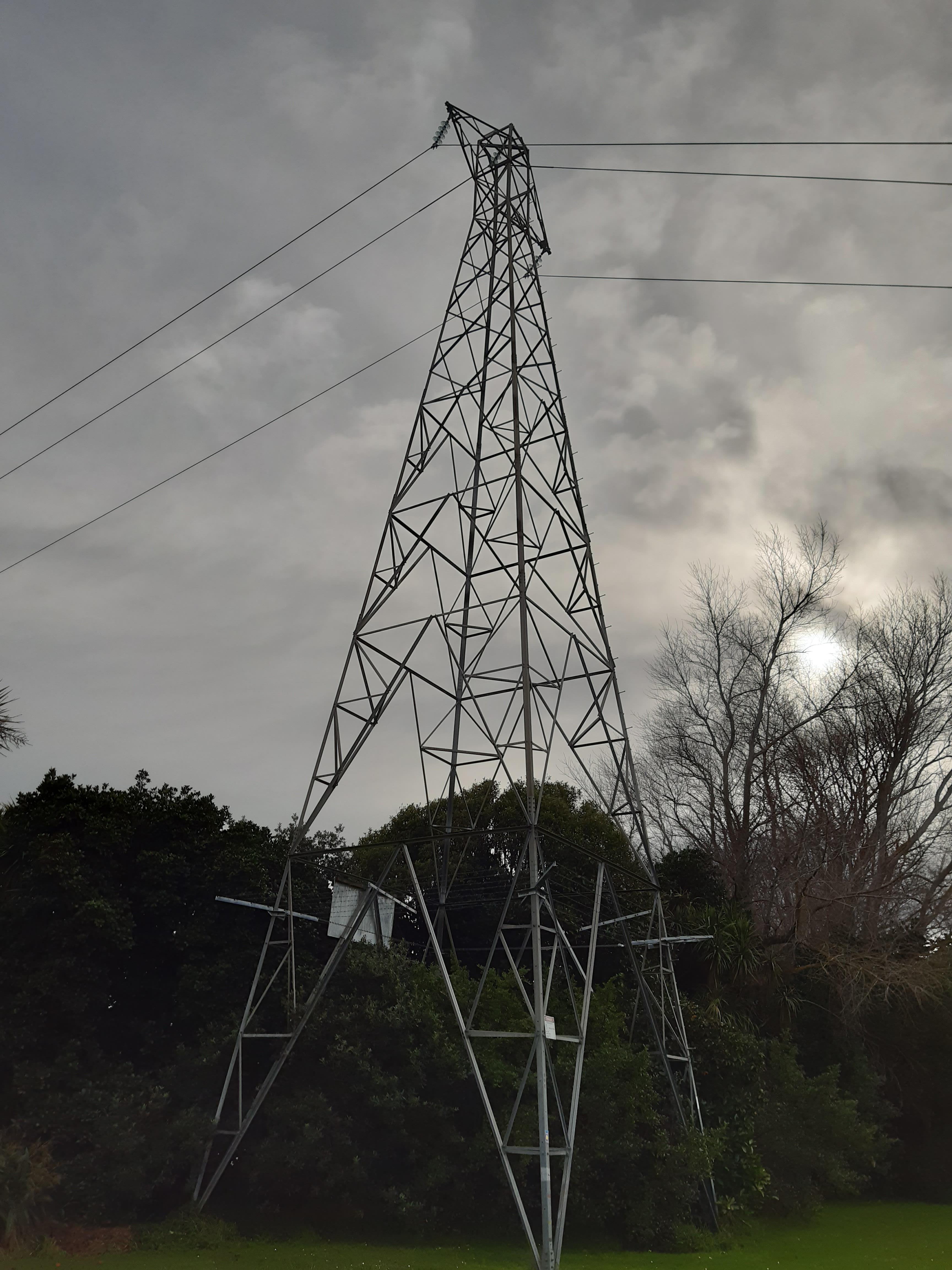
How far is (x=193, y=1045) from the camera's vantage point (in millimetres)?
14828

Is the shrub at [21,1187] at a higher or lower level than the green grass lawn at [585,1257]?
higher

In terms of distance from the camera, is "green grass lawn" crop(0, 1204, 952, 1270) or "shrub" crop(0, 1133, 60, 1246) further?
"shrub" crop(0, 1133, 60, 1246)

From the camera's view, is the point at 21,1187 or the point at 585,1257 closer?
the point at 21,1187

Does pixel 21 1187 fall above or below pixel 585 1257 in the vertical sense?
above

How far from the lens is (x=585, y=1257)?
1303 centimetres

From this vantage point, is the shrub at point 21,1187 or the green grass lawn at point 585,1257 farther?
the shrub at point 21,1187

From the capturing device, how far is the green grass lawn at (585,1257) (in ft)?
37.2

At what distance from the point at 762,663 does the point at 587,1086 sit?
17.8 meters

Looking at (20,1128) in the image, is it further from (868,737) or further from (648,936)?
Answer: (868,737)

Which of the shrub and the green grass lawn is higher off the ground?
the shrub

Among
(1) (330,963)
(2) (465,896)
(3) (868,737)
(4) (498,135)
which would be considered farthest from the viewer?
(3) (868,737)

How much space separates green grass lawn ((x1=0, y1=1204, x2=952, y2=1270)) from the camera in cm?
1134

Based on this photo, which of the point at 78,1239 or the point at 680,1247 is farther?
the point at 680,1247

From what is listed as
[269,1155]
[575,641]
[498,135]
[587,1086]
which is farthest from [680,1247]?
[498,135]
